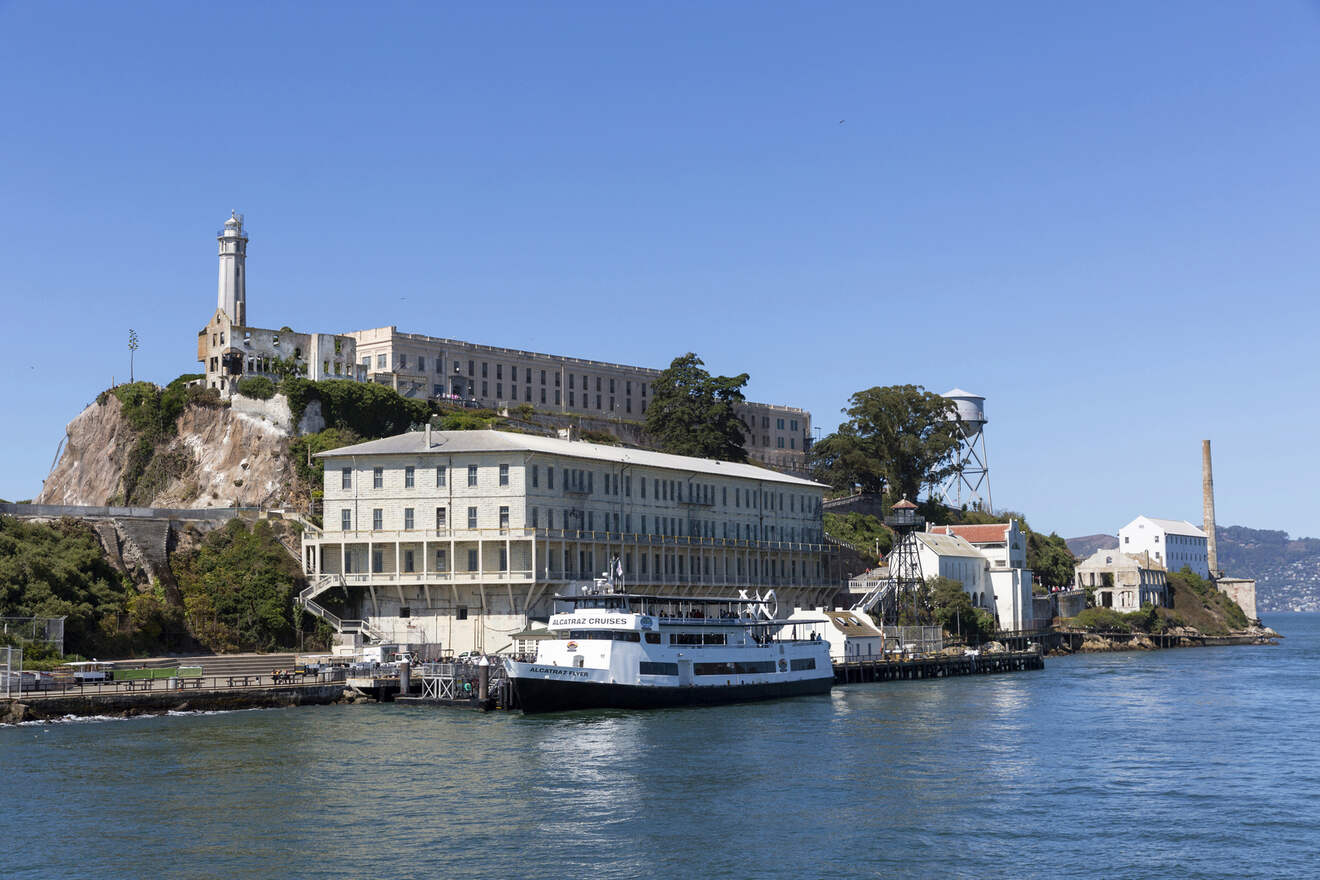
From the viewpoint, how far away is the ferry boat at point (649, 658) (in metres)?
62.9

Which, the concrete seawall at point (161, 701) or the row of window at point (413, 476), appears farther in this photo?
the row of window at point (413, 476)

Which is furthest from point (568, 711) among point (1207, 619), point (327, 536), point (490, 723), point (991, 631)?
point (1207, 619)

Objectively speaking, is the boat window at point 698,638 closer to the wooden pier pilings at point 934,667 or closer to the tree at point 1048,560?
the wooden pier pilings at point 934,667

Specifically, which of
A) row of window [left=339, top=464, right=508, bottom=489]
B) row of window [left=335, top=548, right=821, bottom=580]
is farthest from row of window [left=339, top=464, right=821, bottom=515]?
row of window [left=335, top=548, right=821, bottom=580]

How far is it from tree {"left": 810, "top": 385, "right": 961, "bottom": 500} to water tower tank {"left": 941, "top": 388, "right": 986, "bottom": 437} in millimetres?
10028

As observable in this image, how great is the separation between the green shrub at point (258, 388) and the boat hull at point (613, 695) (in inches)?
1529

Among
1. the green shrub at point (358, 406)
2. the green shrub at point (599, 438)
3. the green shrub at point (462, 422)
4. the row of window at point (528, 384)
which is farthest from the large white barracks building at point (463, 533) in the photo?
the row of window at point (528, 384)

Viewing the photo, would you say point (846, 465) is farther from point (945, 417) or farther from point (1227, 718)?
point (1227, 718)

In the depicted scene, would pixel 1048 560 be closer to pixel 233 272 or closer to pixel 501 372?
pixel 501 372

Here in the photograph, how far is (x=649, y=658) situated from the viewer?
65.6 m

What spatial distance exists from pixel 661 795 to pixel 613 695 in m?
21.6

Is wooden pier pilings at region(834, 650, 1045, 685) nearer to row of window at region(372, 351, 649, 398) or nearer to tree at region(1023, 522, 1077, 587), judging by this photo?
tree at region(1023, 522, 1077, 587)

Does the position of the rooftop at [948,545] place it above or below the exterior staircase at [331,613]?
above

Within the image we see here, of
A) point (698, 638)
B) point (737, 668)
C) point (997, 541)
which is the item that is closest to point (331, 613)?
point (698, 638)
